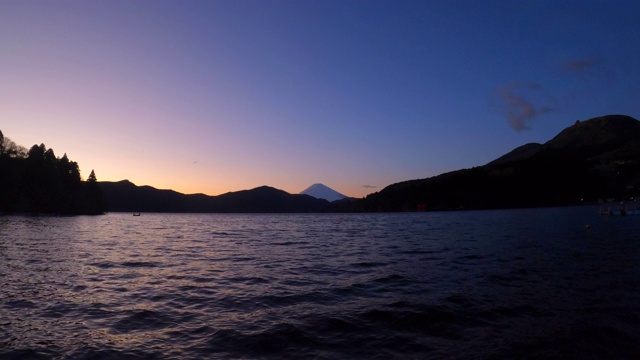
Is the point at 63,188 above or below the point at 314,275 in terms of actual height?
above

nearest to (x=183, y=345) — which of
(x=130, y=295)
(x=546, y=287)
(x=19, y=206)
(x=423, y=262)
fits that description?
(x=130, y=295)

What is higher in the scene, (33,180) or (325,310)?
(33,180)

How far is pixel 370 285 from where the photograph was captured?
75.4 feet

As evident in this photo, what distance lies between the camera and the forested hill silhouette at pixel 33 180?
6186 inches

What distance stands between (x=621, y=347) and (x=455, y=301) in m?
→ 7.12

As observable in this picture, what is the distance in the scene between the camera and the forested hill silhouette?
157m

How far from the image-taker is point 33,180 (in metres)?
168

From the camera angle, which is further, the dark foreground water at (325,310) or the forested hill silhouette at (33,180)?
the forested hill silhouette at (33,180)

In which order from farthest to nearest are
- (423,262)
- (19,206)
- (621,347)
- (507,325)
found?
(19,206) < (423,262) < (507,325) < (621,347)

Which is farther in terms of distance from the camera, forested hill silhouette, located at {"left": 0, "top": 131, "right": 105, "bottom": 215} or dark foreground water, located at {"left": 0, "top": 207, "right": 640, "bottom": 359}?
forested hill silhouette, located at {"left": 0, "top": 131, "right": 105, "bottom": 215}

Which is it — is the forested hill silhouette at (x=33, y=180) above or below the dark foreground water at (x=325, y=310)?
above

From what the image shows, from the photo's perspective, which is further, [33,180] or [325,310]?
[33,180]

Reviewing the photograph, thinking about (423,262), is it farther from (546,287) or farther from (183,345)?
(183,345)

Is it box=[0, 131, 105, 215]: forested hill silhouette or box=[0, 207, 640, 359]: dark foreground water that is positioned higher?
Answer: box=[0, 131, 105, 215]: forested hill silhouette
